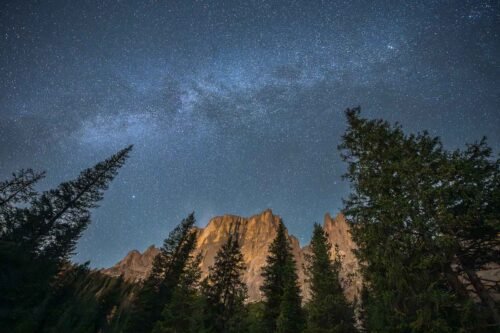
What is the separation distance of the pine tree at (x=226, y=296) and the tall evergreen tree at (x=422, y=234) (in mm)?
13203

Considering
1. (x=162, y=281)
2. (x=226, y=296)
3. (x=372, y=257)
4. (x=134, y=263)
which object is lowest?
(x=372, y=257)

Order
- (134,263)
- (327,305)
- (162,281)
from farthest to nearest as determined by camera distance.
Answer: (134,263), (162,281), (327,305)

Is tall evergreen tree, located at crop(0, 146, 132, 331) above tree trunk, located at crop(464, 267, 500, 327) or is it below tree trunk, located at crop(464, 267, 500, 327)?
above

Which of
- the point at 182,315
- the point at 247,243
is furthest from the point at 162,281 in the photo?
the point at 247,243

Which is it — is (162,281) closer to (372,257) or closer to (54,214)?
(54,214)

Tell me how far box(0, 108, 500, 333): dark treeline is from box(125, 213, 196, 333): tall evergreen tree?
0.55 feet

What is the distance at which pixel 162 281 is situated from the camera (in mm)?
25688

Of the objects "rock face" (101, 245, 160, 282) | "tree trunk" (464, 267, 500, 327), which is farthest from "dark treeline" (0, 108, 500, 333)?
"rock face" (101, 245, 160, 282)

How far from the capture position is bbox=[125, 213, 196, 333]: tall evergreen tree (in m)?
22.6

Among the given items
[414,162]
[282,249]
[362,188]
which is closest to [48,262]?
[282,249]

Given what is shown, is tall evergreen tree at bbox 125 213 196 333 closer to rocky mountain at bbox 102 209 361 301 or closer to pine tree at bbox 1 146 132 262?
pine tree at bbox 1 146 132 262

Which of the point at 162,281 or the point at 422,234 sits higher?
the point at 162,281

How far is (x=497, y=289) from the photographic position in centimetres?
742

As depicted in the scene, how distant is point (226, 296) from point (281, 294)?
4713 millimetres
